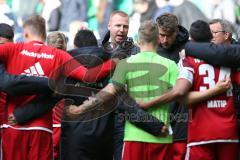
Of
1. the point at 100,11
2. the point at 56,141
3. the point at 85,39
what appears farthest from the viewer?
the point at 100,11

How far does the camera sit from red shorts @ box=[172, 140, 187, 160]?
8992 millimetres

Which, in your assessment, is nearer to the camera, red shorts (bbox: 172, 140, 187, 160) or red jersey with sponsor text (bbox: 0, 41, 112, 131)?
red jersey with sponsor text (bbox: 0, 41, 112, 131)

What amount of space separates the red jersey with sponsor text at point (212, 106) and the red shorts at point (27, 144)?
1798 millimetres

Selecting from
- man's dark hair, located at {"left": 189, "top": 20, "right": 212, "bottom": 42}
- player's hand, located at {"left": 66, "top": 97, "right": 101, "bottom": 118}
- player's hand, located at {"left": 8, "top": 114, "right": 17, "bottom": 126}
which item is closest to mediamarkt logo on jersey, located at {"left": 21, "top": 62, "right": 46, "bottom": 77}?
player's hand, located at {"left": 8, "top": 114, "right": 17, "bottom": 126}

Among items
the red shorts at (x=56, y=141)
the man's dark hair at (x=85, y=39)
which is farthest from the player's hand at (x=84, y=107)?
the red shorts at (x=56, y=141)

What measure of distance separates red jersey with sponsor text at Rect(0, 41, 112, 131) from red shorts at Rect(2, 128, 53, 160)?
0.08m

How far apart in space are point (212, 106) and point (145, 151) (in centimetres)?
91

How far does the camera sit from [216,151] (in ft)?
26.0

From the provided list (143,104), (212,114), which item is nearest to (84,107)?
(143,104)

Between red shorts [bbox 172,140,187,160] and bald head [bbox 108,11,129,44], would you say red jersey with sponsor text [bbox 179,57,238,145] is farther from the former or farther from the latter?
bald head [bbox 108,11,129,44]

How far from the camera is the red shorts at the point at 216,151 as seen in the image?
7848 millimetres

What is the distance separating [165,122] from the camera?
7676 mm

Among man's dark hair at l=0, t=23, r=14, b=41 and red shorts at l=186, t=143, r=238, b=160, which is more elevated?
man's dark hair at l=0, t=23, r=14, b=41

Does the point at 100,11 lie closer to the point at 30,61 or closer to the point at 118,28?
the point at 118,28
